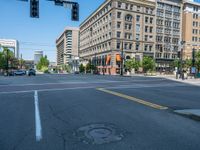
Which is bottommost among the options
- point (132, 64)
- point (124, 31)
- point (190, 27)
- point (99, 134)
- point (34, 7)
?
point (99, 134)

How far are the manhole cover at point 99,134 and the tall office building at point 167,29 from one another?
84852 mm

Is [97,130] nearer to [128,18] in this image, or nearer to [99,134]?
[99,134]

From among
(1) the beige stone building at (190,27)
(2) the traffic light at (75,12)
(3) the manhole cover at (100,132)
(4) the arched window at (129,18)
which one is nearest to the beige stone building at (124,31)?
(4) the arched window at (129,18)

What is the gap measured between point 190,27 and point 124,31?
111ft

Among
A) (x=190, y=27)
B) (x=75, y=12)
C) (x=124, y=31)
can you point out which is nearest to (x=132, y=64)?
(x=124, y=31)

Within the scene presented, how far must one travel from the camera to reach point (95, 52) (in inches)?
3846

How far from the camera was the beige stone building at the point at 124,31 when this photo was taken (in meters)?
79.2

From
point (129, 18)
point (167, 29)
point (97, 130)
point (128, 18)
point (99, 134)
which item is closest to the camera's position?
point (99, 134)

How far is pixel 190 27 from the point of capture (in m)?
95.6

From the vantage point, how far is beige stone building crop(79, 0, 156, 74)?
79.2 m

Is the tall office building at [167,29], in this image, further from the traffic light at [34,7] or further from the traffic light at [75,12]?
the traffic light at [34,7]

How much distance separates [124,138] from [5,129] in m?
3.25

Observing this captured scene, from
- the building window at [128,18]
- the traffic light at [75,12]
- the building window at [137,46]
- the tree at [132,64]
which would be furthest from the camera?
the building window at [137,46]

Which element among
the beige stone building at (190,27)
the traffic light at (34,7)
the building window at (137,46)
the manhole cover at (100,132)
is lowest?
the manhole cover at (100,132)
